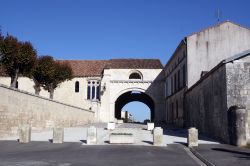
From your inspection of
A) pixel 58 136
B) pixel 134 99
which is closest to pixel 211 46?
pixel 58 136

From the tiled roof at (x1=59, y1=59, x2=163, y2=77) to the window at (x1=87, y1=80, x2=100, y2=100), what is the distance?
1161mm

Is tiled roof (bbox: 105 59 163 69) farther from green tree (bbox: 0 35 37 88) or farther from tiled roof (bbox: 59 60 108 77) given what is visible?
green tree (bbox: 0 35 37 88)

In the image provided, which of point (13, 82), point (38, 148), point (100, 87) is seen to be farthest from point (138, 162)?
point (100, 87)

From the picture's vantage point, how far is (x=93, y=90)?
47.8m

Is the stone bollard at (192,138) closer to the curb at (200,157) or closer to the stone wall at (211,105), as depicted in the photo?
the curb at (200,157)

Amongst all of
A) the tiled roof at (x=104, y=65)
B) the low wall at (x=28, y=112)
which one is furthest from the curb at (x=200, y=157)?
the tiled roof at (x=104, y=65)

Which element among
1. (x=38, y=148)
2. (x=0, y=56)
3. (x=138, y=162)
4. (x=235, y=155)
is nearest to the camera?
(x=138, y=162)

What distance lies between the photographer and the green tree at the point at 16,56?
87.6ft

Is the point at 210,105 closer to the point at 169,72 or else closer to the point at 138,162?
the point at 138,162

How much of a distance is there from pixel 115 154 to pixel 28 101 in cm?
1094

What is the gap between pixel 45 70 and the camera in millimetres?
35812

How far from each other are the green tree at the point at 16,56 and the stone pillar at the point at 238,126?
1729cm

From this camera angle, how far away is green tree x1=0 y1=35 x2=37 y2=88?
26.7 metres

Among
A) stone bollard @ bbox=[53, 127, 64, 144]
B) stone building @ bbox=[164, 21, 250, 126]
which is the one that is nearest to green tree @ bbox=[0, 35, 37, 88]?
stone bollard @ bbox=[53, 127, 64, 144]
